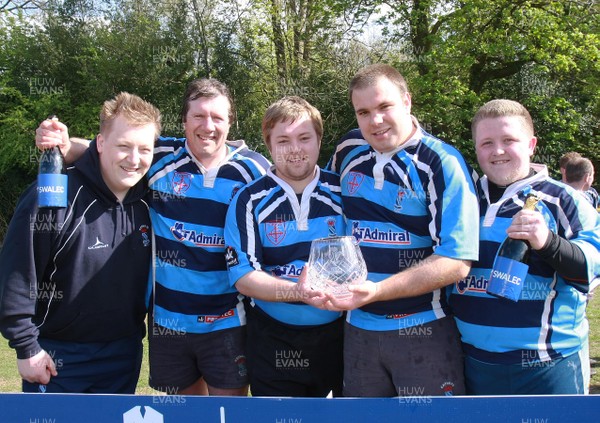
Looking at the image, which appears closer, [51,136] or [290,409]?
[290,409]

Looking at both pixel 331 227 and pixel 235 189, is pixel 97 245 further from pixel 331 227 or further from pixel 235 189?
pixel 331 227

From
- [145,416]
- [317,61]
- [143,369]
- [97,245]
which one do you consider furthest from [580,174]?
[317,61]

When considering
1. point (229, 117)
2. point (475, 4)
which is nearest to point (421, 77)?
point (475, 4)

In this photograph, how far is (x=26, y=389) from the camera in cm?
346

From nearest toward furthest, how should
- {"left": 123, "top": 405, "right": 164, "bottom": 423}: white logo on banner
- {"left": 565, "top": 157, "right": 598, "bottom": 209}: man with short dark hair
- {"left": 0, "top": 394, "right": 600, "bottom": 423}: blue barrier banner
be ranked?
1. {"left": 0, "top": 394, "right": 600, "bottom": 423}: blue barrier banner
2. {"left": 123, "top": 405, "right": 164, "bottom": 423}: white logo on banner
3. {"left": 565, "top": 157, "right": 598, "bottom": 209}: man with short dark hair

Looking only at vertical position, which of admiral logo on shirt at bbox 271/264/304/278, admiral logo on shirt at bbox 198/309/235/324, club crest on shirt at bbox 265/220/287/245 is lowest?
admiral logo on shirt at bbox 198/309/235/324

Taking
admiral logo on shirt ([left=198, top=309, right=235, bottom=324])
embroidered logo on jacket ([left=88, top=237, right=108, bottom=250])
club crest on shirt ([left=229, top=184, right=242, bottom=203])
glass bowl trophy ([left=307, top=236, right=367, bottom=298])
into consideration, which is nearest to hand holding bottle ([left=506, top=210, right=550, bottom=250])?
glass bowl trophy ([left=307, top=236, right=367, bottom=298])

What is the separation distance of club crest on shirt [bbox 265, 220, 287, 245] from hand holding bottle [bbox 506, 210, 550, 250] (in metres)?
1.27

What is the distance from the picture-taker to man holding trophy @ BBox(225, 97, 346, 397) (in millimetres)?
3426

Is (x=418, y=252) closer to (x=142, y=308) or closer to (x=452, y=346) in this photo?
(x=452, y=346)

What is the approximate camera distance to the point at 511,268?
111 inches

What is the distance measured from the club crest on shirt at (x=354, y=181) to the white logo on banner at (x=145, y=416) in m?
1.63

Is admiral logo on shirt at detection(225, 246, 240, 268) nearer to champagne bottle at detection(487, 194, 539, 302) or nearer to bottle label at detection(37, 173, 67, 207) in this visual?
bottle label at detection(37, 173, 67, 207)

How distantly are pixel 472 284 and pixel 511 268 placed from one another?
37 centimetres
